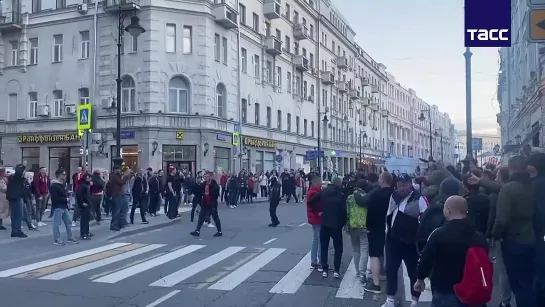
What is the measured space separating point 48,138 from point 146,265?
2896 centimetres

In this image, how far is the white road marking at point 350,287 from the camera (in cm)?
865

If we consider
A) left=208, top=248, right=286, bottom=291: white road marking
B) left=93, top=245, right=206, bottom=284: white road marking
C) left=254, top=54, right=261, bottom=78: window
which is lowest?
left=208, top=248, right=286, bottom=291: white road marking

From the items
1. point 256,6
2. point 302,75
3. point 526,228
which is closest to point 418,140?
point 302,75

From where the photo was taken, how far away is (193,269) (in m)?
10.7

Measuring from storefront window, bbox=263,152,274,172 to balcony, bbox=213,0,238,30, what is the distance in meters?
11.6

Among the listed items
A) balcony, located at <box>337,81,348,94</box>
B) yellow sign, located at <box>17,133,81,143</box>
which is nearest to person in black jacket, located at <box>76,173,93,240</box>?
yellow sign, located at <box>17,133,81,143</box>

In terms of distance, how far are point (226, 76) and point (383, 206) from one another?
99.3ft

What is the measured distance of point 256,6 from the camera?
142 ft

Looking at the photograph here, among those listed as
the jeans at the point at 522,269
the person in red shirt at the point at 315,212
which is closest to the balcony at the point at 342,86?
the person in red shirt at the point at 315,212

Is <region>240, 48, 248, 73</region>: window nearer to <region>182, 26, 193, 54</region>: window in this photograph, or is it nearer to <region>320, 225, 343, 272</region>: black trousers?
<region>182, 26, 193, 54</region>: window

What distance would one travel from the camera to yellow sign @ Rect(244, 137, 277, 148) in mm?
41056

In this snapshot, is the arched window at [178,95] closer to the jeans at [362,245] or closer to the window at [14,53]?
the window at [14,53]

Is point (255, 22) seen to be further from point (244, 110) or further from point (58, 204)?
point (58, 204)

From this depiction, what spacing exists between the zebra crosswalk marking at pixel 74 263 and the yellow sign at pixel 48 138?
24359 millimetres
